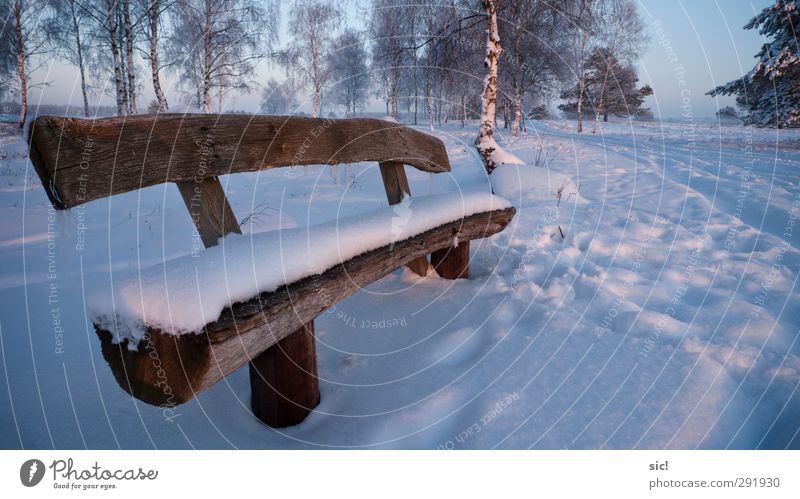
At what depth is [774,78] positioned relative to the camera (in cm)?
1003

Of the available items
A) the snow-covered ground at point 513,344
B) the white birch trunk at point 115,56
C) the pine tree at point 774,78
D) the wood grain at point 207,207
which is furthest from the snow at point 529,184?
the white birch trunk at point 115,56

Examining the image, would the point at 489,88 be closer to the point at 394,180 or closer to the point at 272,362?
the point at 394,180

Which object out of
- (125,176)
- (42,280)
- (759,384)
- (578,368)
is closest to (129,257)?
(42,280)

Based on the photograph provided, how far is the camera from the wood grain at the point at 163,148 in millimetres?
1208

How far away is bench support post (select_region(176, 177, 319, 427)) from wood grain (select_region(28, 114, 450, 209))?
5.4 inches

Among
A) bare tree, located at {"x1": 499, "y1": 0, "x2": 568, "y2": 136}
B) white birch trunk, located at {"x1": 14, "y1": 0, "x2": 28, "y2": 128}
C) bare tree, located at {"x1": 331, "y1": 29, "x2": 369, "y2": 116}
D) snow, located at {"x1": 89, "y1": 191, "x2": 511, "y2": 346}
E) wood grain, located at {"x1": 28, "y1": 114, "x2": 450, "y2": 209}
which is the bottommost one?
snow, located at {"x1": 89, "y1": 191, "x2": 511, "y2": 346}

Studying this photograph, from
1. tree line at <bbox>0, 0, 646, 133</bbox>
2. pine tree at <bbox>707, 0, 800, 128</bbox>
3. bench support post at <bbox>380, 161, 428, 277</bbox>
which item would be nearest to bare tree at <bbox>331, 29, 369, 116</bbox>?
→ tree line at <bbox>0, 0, 646, 133</bbox>

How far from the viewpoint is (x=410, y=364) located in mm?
2213

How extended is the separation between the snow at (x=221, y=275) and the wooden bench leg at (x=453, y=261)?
3.72 ft
